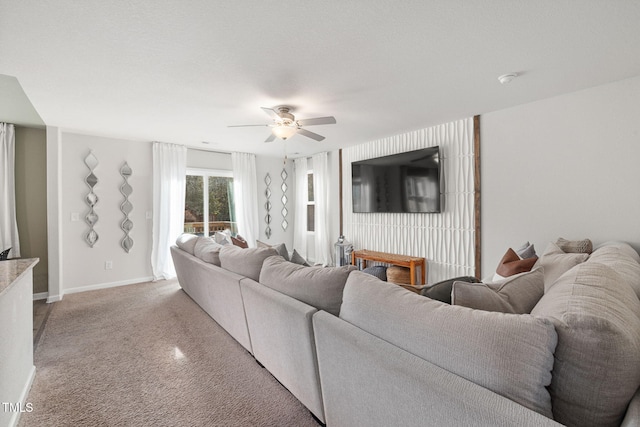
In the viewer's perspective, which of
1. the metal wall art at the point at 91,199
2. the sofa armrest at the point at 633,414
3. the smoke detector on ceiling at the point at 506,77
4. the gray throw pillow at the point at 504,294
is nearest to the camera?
the sofa armrest at the point at 633,414

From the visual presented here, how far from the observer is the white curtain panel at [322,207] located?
5.61m

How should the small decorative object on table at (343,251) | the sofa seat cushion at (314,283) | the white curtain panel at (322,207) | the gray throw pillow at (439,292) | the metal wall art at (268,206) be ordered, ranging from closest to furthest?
the gray throw pillow at (439,292), the sofa seat cushion at (314,283), the small decorative object on table at (343,251), the white curtain panel at (322,207), the metal wall art at (268,206)

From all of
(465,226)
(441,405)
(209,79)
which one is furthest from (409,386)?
(465,226)

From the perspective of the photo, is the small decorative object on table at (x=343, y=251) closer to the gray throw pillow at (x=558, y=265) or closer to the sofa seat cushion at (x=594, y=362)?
the gray throw pillow at (x=558, y=265)

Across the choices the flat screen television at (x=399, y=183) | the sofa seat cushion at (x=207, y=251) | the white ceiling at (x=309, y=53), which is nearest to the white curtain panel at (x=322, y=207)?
the flat screen television at (x=399, y=183)

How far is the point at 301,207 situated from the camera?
6258mm

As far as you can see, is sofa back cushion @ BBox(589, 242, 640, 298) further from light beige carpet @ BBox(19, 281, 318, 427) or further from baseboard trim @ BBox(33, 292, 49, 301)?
baseboard trim @ BBox(33, 292, 49, 301)

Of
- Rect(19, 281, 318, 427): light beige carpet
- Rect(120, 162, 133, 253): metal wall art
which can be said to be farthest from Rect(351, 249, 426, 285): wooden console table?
Rect(120, 162, 133, 253): metal wall art

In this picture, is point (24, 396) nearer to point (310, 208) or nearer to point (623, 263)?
point (623, 263)

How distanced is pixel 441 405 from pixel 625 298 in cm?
73

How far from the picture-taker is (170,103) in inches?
115

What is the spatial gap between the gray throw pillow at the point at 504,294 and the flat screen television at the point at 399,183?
8.55 feet

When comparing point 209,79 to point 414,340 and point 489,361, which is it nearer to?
point 414,340

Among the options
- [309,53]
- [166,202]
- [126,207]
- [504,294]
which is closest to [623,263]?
[504,294]
